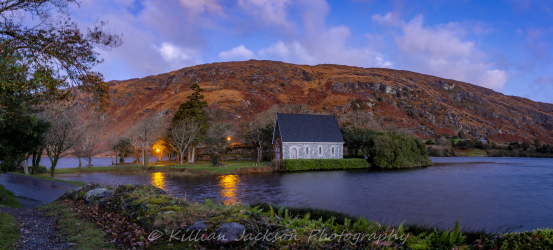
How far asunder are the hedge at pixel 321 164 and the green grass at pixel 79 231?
1477 inches

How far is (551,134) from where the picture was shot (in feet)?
517

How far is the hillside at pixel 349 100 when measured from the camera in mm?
138250

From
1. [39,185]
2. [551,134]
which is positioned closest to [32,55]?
[39,185]

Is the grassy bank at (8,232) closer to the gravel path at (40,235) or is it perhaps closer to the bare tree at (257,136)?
the gravel path at (40,235)

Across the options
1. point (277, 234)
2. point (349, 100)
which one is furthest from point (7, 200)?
point (349, 100)

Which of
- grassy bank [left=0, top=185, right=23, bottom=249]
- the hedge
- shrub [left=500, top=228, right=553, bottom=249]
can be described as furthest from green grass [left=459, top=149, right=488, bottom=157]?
grassy bank [left=0, top=185, right=23, bottom=249]

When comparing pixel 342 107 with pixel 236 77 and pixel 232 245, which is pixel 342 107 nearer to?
pixel 236 77

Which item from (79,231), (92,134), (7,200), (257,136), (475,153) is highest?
(92,134)

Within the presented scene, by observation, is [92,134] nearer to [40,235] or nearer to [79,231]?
[40,235]

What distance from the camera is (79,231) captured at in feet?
25.3

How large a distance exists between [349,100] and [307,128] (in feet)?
343

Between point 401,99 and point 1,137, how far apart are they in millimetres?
171412

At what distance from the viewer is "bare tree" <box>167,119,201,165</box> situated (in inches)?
2026

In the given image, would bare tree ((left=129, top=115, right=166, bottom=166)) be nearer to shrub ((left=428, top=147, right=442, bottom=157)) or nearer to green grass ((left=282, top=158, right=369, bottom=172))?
green grass ((left=282, top=158, right=369, bottom=172))
